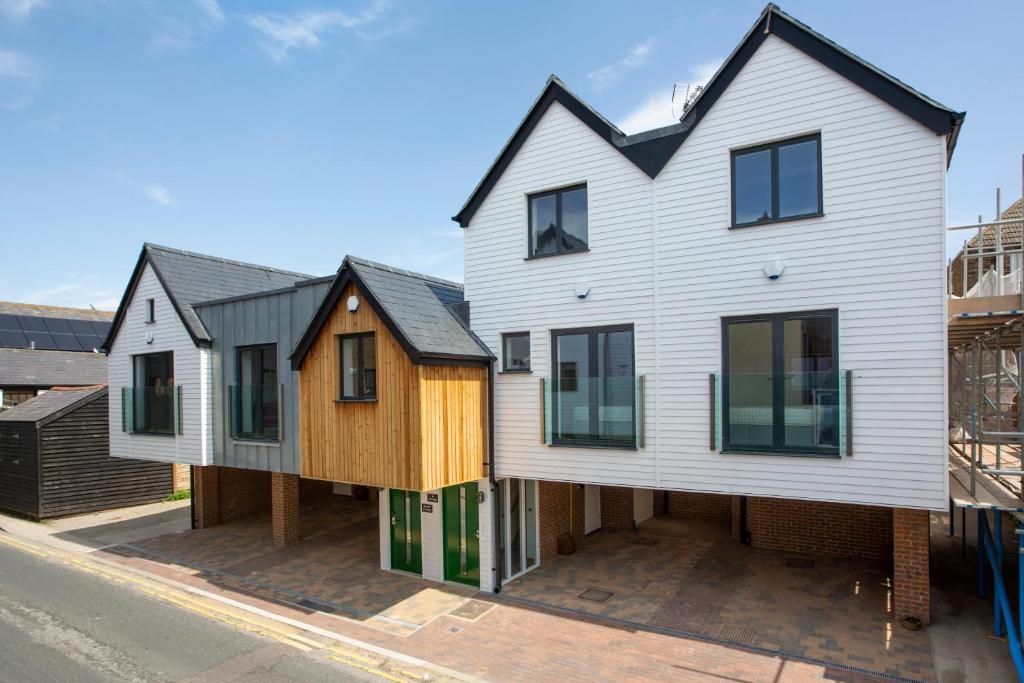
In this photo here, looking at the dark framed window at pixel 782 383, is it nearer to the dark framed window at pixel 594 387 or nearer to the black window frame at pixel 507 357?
the dark framed window at pixel 594 387

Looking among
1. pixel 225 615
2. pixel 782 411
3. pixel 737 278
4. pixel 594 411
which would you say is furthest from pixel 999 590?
pixel 225 615

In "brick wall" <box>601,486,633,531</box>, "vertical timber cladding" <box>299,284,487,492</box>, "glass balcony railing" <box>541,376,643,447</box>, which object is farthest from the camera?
"brick wall" <box>601,486,633,531</box>

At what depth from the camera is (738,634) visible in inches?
359

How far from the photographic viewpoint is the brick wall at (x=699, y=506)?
16.1 meters

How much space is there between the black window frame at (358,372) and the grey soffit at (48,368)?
20.2 metres

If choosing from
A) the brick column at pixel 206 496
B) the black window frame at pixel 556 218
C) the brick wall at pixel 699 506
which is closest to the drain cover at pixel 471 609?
the black window frame at pixel 556 218

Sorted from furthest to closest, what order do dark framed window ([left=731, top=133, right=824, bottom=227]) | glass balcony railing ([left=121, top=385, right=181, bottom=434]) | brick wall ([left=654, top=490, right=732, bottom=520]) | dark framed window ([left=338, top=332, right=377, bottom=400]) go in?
brick wall ([left=654, top=490, right=732, bottom=520]) → glass balcony railing ([left=121, top=385, right=181, bottom=434]) → dark framed window ([left=338, top=332, right=377, bottom=400]) → dark framed window ([left=731, top=133, right=824, bottom=227])

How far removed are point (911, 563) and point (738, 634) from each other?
9.10 feet

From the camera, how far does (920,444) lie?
788cm

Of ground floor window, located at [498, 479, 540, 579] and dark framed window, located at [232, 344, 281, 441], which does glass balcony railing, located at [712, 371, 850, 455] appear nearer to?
ground floor window, located at [498, 479, 540, 579]

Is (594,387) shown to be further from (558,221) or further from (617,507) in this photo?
(617,507)

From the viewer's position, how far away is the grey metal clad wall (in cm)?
1337

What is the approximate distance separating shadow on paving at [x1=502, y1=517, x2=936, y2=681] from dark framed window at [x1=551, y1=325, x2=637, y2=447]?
9.68ft

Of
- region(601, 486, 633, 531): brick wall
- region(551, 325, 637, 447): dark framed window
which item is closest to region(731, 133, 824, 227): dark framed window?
region(551, 325, 637, 447): dark framed window
